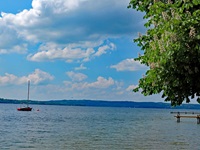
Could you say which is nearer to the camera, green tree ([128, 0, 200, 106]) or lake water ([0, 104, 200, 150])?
green tree ([128, 0, 200, 106])

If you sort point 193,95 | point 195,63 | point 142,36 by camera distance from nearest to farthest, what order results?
1. point 195,63
2. point 193,95
3. point 142,36

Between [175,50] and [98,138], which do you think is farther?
[98,138]

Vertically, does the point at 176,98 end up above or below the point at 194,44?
below

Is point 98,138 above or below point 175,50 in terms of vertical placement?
below

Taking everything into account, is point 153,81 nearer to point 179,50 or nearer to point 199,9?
point 179,50

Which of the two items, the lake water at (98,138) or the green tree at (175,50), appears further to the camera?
the lake water at (98,138)

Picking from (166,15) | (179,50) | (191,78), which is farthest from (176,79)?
(166,15)

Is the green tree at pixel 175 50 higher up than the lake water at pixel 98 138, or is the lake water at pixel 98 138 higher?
the green tree at pixel 175 50

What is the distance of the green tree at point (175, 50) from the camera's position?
32.4ft

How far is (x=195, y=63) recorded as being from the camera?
10.4 metres

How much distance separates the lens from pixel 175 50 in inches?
387

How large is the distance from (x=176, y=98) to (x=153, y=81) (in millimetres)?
1738

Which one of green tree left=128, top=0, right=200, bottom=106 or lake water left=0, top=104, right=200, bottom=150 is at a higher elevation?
green tree left=128, top=0, right=200, bottom=106

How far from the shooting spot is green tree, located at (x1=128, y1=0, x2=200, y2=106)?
9.87 metres
